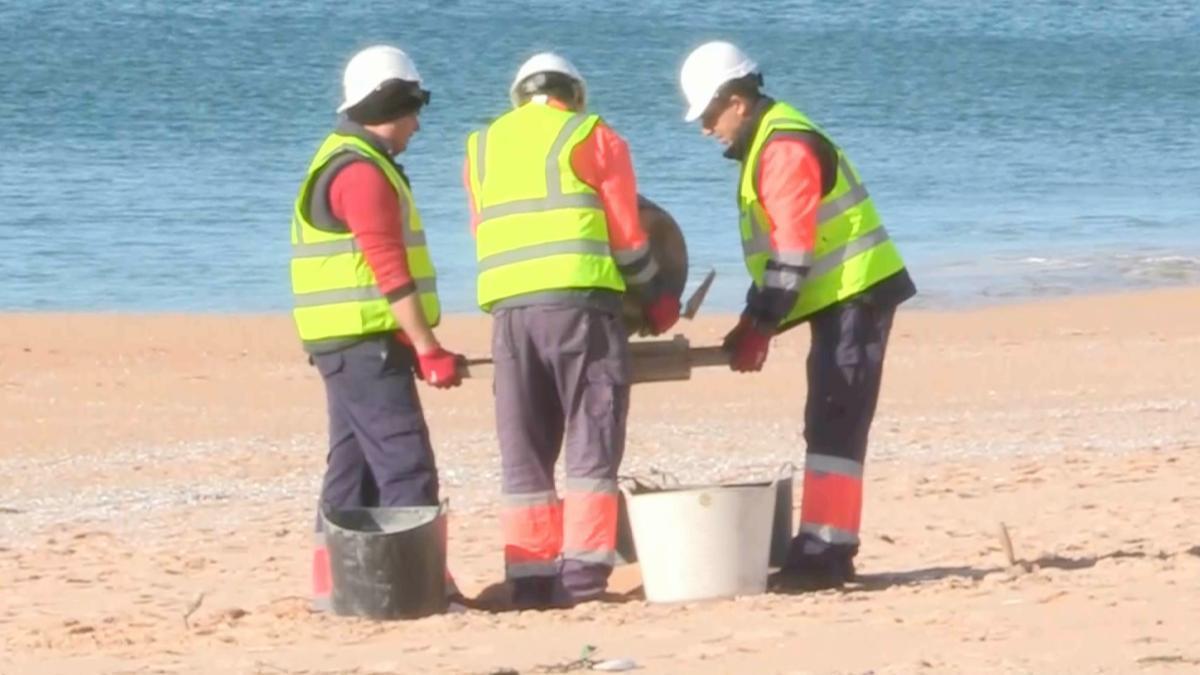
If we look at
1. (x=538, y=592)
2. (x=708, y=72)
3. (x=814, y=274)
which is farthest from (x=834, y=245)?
(x=538, y=592)

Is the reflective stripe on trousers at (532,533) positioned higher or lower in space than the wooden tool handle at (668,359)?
lower

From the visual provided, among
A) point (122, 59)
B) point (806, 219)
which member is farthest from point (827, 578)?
point (122, 59)

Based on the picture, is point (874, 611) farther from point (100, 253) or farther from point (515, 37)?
point (515, 37)

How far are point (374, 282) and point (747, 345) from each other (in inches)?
44.6

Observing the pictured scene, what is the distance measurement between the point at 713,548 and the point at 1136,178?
22.9m

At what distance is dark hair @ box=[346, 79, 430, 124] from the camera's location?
746cm

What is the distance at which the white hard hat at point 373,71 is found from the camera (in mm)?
7398

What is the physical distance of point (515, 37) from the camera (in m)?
50.5

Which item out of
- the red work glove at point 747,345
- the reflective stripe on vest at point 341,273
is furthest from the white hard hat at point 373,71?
the red work glove at point 747,345

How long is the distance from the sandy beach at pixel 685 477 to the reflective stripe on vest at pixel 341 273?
2.84 feet

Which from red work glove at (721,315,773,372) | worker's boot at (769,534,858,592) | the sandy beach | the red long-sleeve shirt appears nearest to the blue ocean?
the sandy beach

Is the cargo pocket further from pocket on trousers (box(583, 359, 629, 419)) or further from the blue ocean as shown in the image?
the blue ocean

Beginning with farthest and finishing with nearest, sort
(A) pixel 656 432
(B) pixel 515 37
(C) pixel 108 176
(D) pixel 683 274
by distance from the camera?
(B) pixel 515 37, (C) pixel 108 176, (A) pixel 656 432, (D) pixel 683 274

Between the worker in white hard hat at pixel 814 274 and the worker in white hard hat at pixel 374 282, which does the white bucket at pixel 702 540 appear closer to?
the worker in white hard hat at pixel 814 274
